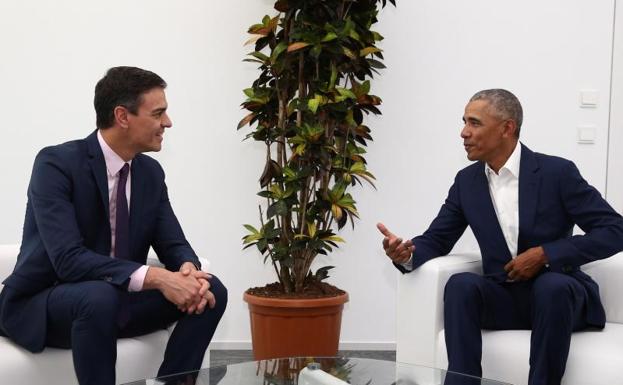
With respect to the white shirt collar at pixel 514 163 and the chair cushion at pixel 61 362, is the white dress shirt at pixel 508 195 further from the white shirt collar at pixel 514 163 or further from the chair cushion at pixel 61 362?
the chair cushion at pixel 61 362

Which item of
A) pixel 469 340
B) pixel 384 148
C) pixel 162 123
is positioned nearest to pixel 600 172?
pixel 384 148

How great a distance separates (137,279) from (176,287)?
0.41ft

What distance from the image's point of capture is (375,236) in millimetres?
4312

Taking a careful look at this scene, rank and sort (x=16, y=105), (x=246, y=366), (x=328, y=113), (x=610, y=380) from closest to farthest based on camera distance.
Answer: (x=246, y=366)
(x=610, y=380)
(x=328, y=113)
(x=16, y=105)

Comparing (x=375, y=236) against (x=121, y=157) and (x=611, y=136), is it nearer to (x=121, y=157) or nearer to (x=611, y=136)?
(x=611, y=136)

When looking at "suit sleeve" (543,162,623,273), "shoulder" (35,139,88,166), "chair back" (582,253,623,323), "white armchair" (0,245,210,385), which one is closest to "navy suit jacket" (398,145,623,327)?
"suit sleeve" (543,162,623,273)

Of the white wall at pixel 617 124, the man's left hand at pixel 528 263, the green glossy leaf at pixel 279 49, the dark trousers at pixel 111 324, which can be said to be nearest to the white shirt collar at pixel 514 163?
the man's left hand at pixel 528 263

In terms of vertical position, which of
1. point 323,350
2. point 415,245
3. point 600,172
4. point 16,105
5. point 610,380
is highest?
point 16,105

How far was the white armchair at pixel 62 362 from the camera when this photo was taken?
2.35 m

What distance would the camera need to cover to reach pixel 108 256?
261 cm

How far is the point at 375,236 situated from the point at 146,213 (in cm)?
182

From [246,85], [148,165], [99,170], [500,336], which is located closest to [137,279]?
[99,170]

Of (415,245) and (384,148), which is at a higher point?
(384,148)

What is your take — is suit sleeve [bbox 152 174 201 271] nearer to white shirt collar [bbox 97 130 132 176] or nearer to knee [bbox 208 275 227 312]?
knee [bbox 208 275 227 312]
